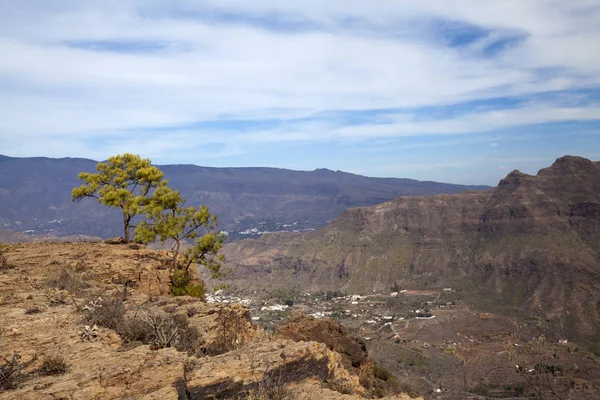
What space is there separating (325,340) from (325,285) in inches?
4527

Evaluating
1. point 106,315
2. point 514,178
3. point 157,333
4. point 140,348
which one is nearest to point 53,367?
point 140,348

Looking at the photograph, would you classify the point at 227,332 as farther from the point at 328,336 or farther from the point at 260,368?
the point at 328,336

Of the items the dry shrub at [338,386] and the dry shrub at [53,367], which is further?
the dry shrub at [338,386]

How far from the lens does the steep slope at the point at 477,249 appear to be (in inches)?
3681

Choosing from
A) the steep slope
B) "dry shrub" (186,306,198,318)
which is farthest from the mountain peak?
"dry shrub" (186,306,198,318)

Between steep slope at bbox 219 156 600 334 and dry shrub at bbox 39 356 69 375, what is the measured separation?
76675 mm

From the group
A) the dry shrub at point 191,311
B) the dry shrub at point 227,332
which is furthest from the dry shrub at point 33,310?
the dry shrub at point 227,332

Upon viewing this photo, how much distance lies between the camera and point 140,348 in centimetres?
1079

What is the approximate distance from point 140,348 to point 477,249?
128808 mm

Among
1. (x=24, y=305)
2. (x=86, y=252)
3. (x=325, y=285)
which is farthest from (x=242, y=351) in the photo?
(x=325, y=285)

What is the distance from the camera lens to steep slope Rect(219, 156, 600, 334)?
93500 mm

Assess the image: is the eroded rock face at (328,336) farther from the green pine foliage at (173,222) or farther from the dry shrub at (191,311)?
the green pine foliage at (173,222)

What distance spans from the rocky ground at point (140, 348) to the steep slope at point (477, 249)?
231 feet

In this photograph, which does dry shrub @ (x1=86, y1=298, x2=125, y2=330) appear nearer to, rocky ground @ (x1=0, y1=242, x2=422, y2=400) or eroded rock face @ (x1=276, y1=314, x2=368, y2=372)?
rocky ground @ (x1=0, y1=242, x2=422, y2=400)
